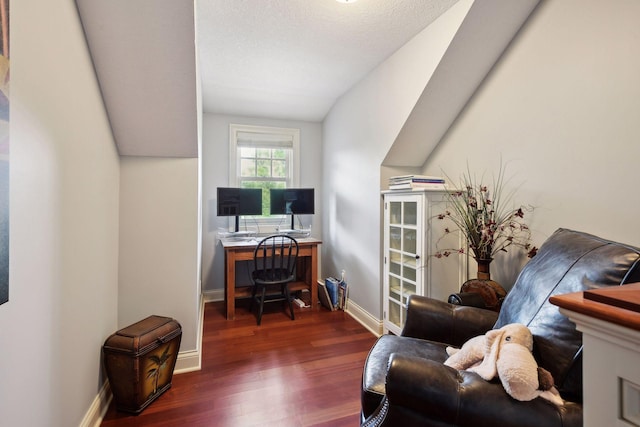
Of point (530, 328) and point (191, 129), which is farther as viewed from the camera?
point (191, 129)

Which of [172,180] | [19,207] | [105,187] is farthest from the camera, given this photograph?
[172,180]

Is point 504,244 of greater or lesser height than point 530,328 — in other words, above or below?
above

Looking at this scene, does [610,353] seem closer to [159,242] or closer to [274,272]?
[159,242]

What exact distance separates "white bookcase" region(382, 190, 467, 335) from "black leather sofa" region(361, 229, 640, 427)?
0.88 m

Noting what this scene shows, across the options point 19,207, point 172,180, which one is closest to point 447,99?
point 172,180

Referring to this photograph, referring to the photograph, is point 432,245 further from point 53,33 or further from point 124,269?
point 53,33

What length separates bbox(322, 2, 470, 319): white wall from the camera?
217 centimetres

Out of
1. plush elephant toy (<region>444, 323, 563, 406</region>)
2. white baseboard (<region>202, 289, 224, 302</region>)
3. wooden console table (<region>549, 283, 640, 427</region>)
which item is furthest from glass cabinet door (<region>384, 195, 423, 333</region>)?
white baseboard (<region>202, 289, 224, 302</region>)

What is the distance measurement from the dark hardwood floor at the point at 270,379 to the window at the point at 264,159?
1.56 metres

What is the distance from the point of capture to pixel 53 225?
120cm

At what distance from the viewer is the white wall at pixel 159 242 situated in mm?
2025

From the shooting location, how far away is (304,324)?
2.95 metres

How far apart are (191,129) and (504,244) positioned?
2.16 metres

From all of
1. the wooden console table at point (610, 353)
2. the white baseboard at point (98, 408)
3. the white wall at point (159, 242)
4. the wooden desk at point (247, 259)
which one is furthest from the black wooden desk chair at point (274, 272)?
the wooden console table at point (610, 353)
